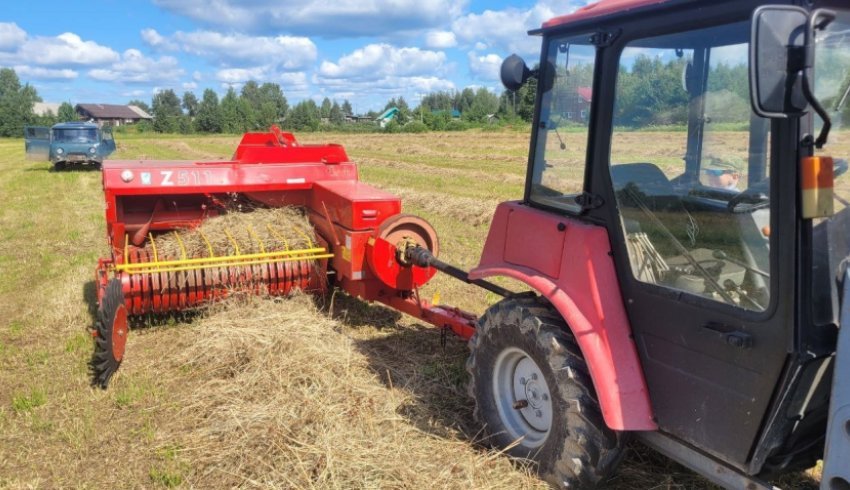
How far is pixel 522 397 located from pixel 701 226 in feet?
4.17

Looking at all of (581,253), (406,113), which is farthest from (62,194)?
(406,113)

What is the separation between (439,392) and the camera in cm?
427

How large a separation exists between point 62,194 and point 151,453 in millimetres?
13544

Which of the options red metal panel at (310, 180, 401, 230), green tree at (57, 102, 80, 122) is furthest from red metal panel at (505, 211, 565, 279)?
green tree at (57, 102, 80, 122)

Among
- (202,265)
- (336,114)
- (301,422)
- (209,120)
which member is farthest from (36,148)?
(336,114)

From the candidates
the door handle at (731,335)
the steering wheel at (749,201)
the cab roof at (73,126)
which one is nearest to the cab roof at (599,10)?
the steering wheel at (749,201)

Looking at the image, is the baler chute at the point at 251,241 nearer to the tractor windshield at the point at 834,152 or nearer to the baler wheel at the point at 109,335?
the baler wheel at the point at 109,335

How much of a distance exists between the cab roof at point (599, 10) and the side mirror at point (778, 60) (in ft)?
2.07

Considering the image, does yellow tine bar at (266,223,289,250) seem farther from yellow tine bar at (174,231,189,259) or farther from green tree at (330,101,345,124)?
green tree at (330,101,345,124)

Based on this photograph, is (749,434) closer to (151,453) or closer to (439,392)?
(439,392)

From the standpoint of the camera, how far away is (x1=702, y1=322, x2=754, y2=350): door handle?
7.60ft

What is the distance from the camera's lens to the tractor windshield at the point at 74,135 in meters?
21.4

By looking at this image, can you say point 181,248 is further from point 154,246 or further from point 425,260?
point 425,260

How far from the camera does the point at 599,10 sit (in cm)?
285
